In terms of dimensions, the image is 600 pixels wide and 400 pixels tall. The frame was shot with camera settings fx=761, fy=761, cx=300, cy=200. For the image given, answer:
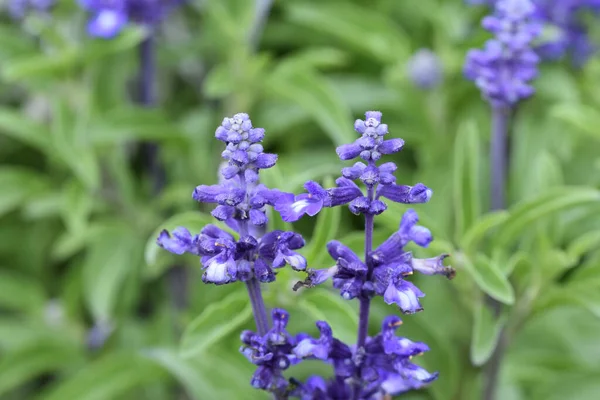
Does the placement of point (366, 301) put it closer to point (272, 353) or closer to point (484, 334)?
point (272, 353)

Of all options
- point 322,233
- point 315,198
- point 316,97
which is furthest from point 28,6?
point 315,198

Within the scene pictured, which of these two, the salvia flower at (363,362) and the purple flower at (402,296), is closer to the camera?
the purple flower at (402,296)

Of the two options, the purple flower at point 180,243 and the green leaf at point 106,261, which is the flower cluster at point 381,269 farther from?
the green leaf at point 106,261

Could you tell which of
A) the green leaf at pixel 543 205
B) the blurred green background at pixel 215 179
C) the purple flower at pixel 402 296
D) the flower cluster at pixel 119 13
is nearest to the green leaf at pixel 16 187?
the blurred green background at pixel 215 179

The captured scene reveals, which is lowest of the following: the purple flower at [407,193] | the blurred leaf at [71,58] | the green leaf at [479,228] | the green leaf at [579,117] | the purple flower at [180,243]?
the purple flower at [407,193]

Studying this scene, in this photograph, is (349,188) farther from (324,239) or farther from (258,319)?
(324,239)

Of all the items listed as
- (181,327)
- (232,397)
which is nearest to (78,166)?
(181,327)

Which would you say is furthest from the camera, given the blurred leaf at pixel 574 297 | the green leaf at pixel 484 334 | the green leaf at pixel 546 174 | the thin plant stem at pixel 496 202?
the green leaf at pixel 546 174
